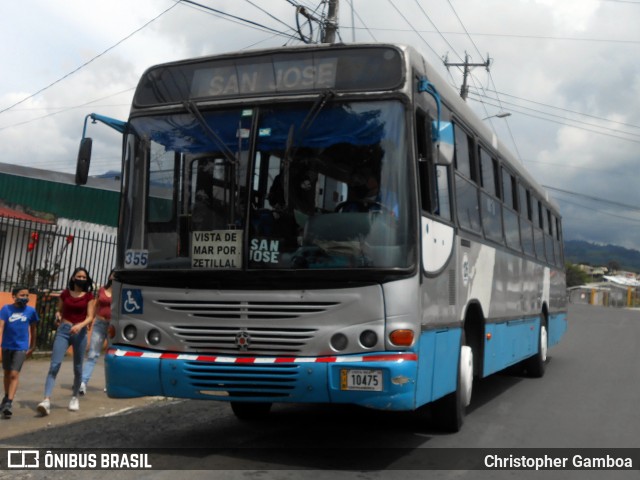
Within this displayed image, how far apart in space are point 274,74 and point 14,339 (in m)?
4.67

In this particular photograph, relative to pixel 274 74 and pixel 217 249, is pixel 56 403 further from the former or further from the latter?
pixel 274 74

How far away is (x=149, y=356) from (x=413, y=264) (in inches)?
90.8

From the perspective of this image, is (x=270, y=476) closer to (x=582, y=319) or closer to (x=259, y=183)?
(x=259, y=183)

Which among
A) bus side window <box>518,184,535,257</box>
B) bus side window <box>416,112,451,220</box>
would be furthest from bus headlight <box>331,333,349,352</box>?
bus side window <box>518,184,535,257</box>

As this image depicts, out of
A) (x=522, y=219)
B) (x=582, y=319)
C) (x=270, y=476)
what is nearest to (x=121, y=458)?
(x=270, y=476)

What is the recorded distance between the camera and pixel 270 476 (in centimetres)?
638

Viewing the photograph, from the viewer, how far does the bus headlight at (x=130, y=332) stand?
7086 mm

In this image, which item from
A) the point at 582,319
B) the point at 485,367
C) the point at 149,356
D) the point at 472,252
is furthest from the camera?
the point at 582,319

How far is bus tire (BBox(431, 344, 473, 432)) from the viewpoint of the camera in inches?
322

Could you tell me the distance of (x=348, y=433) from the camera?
8.46 metres

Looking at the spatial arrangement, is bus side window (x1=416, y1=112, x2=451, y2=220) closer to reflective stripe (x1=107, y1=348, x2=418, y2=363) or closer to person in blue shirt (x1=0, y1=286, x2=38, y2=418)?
reflective stripe (x1=107, y1=348, x2=418, y2=363)

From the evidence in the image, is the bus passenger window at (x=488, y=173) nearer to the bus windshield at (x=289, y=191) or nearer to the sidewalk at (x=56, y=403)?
the bus windshield at (x=289, y=191)

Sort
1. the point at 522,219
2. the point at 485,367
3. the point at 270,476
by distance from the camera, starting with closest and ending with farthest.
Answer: the point at 270,476
the point at 485,367
the point at 522,219

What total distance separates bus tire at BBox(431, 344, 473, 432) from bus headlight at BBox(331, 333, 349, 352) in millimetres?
2076
